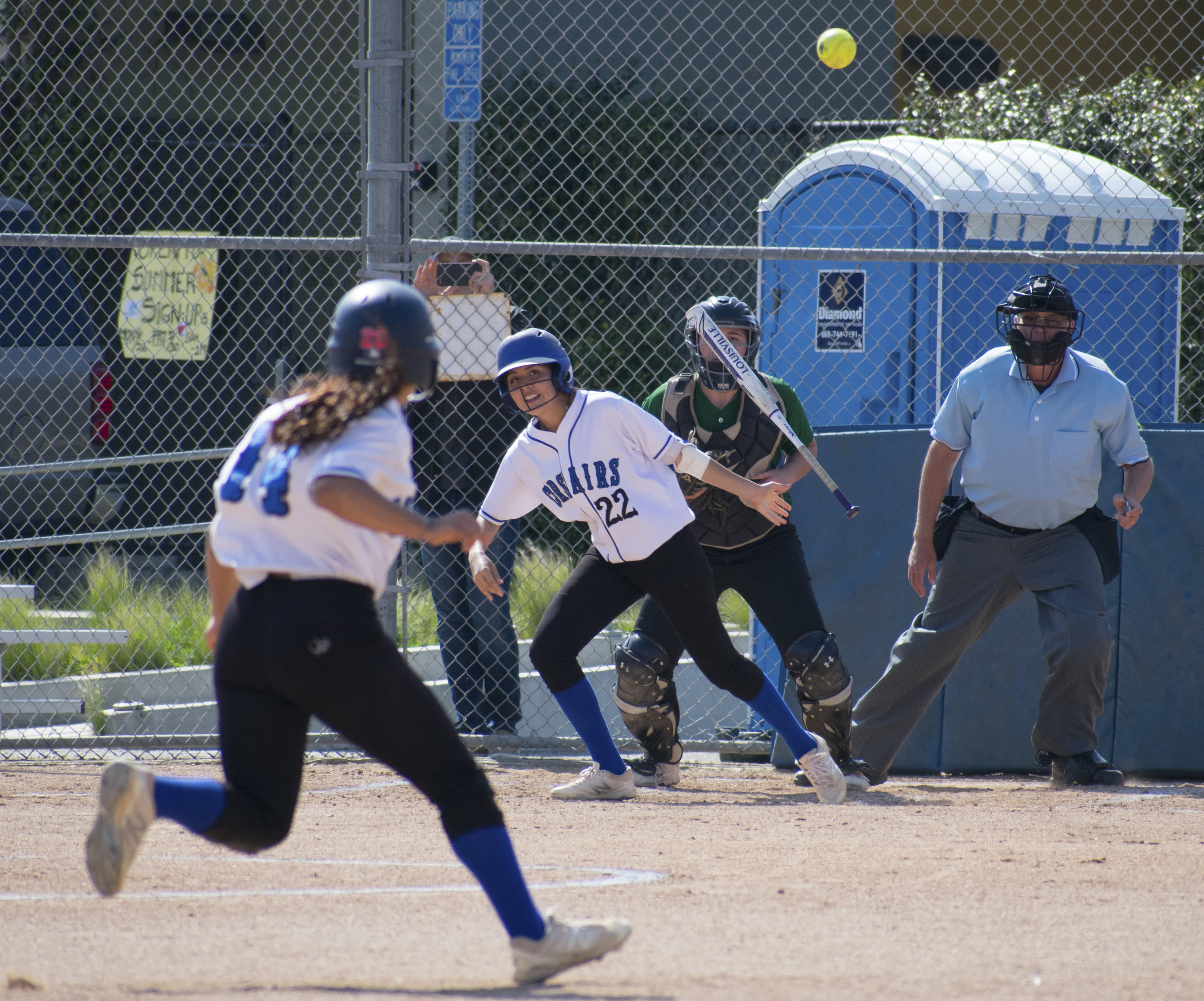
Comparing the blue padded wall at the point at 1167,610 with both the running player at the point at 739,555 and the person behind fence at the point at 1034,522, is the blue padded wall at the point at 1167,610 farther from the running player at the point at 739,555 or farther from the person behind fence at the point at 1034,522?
the running player at the point at 739,555

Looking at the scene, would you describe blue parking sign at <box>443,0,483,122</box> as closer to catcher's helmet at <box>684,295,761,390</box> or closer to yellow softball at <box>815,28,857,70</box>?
yellow softball at <box>815,28,857,70</box>

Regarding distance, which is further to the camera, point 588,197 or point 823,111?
point 823,111

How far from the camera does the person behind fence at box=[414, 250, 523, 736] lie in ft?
22.5

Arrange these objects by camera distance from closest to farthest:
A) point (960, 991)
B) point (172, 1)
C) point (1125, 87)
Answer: point (960, 991), point (1125, 87), point (172, 1)

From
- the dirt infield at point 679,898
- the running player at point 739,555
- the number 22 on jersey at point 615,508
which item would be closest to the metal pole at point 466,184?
the running player at point 739,555

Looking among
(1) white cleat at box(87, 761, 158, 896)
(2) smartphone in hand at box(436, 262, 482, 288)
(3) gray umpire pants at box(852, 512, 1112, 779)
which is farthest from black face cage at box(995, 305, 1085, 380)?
(1) white cleat at box(87, 761, 158, 896)

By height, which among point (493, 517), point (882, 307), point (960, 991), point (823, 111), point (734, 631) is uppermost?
point (823, 111)

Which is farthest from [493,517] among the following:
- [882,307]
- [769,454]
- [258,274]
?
[258,274]

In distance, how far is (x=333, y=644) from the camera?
3.23 metres

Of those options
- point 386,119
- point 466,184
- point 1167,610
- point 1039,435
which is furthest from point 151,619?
point 1167,610

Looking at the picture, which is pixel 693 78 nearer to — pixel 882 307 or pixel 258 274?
pixel 258 274

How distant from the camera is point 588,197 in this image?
11.6 meters

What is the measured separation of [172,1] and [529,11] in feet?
11.0

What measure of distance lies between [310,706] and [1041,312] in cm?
371
